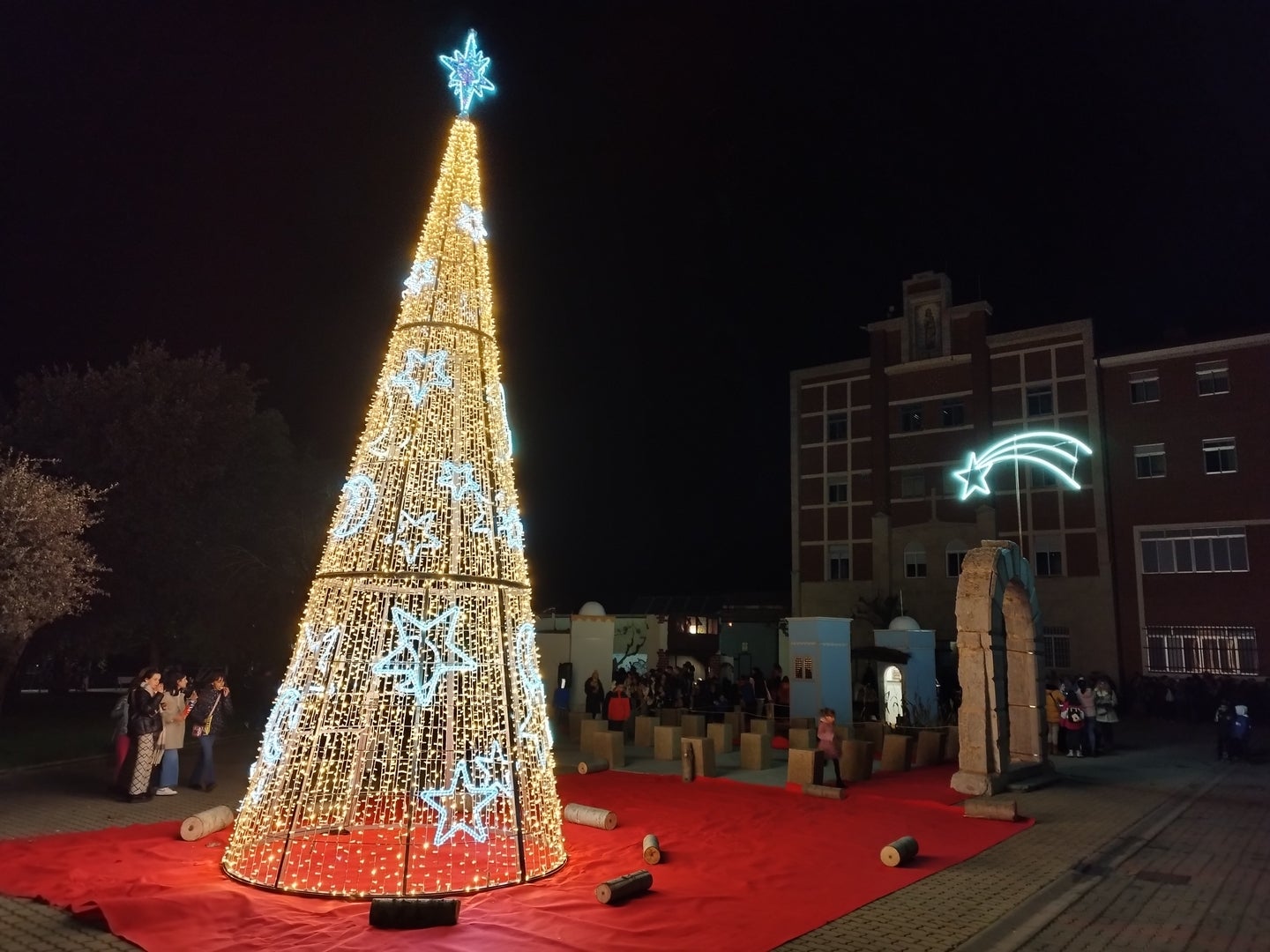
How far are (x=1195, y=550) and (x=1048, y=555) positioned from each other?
16.0ft

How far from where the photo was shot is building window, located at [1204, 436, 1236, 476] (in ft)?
98.1

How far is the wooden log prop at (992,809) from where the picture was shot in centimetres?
1066

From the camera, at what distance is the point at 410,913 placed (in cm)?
625

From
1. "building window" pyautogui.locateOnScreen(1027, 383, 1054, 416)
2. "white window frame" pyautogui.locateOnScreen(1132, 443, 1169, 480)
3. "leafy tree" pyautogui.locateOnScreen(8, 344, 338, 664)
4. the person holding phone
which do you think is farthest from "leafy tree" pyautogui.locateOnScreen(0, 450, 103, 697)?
"white window frame" pyautogui.locateOnScreen(1132, 443, 1169, 480)

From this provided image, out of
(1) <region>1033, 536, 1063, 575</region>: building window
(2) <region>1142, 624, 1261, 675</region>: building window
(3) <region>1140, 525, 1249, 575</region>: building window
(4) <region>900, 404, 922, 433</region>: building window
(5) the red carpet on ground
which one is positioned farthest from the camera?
(4) <region>900, 404, 922, 433</region>: building window

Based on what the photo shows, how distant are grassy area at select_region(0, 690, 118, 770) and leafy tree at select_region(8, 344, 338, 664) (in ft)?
7.06

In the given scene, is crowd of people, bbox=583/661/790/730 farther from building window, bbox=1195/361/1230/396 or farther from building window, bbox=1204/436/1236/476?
building window, bbox=1195/361/1230/396

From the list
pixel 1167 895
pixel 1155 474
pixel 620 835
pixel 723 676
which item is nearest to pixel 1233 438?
pixel 1155 474

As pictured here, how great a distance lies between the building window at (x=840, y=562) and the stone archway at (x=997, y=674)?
75.7ft

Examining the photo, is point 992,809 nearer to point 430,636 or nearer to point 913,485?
point 430,636

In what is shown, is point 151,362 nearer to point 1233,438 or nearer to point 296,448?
point 296,448

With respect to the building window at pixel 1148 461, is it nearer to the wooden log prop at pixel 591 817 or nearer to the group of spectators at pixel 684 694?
the group of spectators at pixel 684 694

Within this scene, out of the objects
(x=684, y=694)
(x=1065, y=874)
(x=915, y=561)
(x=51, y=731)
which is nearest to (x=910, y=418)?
(x=915, y=561)

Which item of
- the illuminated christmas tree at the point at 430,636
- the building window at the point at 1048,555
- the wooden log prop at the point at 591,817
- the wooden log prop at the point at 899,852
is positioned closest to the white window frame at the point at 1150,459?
the building window at the point at 1048,555
